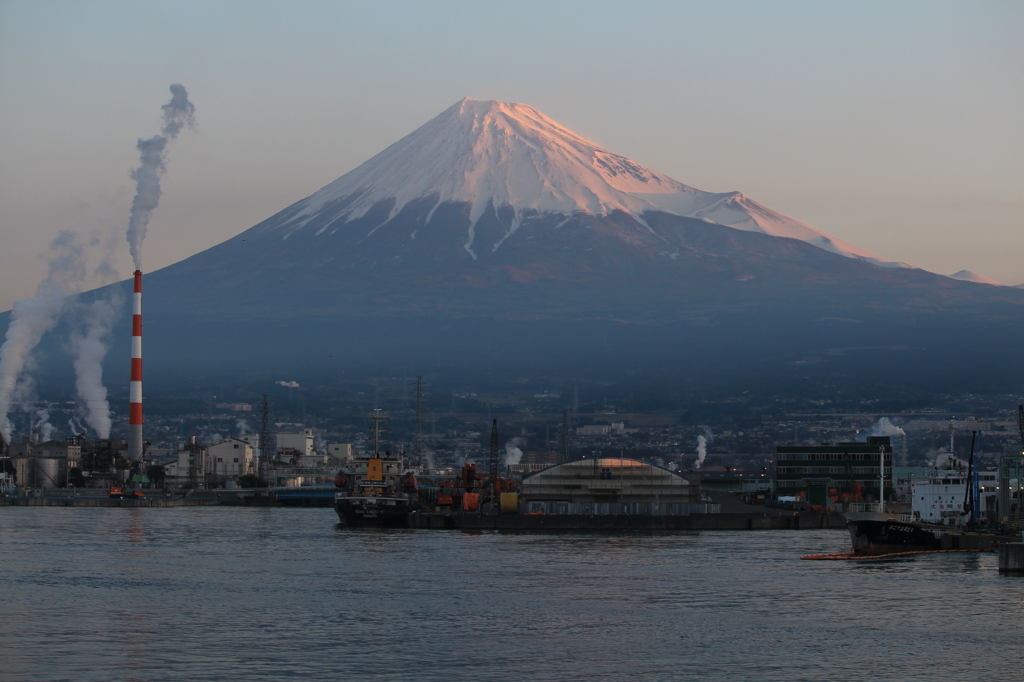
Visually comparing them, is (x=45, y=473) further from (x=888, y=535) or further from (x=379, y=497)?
(x=888, y=535)

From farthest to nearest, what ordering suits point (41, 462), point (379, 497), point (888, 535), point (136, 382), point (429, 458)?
point (429, 458) < point (41, 462) < point (136, 382) < point (379, 497) < point (888, 535)

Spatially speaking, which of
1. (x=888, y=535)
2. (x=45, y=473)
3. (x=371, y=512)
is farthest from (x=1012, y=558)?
(x=45, y=473)

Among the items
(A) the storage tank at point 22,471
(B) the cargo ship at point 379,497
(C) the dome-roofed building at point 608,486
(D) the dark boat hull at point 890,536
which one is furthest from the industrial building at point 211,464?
(D) the dark boat hull at point 890,536

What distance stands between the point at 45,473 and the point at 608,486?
208 ft

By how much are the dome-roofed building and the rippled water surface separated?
61.5 feet

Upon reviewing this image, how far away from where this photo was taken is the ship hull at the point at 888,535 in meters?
53.3

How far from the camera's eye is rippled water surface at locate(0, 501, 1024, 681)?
28516 mm

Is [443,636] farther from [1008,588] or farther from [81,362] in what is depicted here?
[81,362]

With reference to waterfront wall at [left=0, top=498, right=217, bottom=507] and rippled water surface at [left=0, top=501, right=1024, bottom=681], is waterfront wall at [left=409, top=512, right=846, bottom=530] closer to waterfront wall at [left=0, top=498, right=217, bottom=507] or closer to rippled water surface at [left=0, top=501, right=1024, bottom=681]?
rippled water surface at [left=0, top=501, right=1024, bottom=681]

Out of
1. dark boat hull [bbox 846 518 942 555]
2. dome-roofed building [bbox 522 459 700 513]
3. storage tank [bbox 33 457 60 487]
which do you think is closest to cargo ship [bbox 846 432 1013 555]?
dark boat hull [bbox 846 518 942 555]

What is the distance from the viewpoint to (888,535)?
177ft

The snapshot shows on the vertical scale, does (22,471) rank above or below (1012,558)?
above

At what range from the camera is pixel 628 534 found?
6731 centimetres

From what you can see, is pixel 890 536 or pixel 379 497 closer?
pixel 890 536
